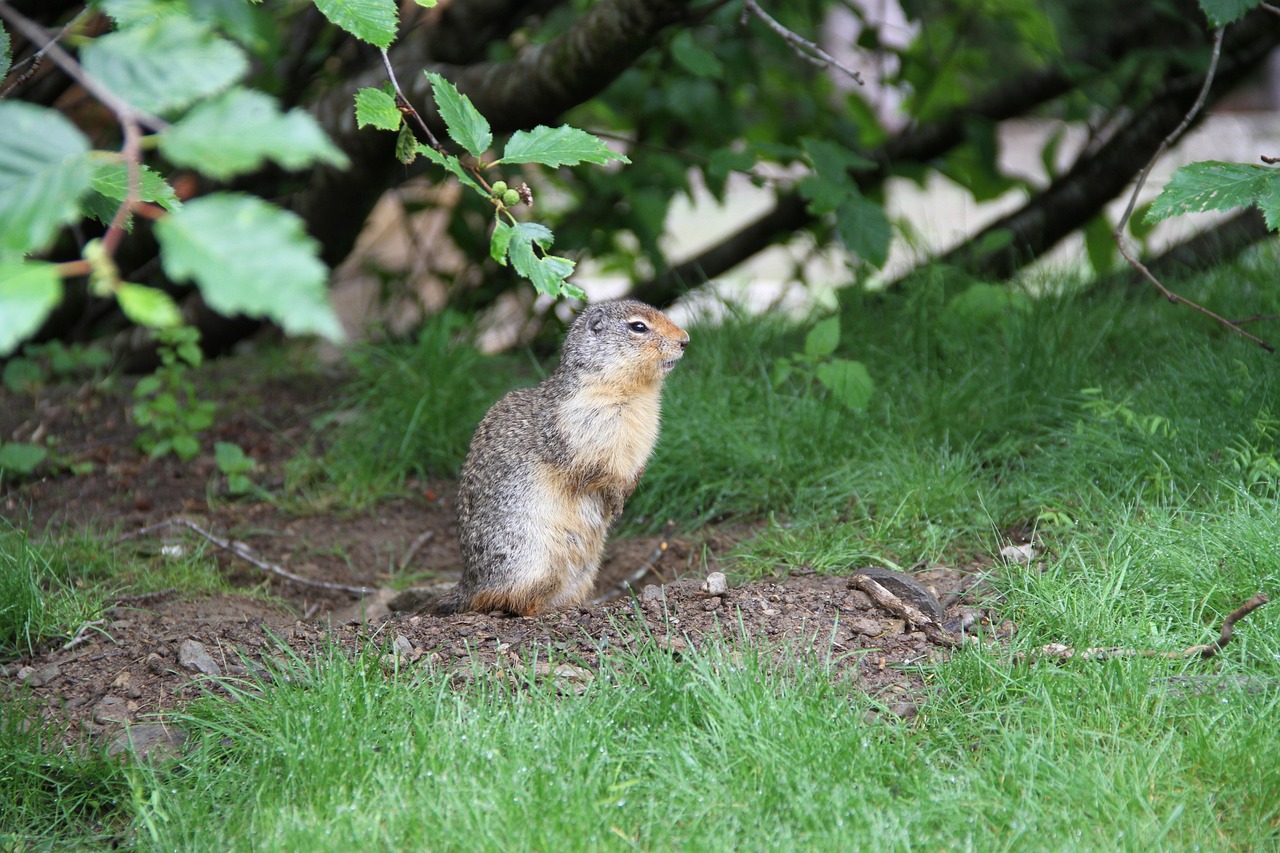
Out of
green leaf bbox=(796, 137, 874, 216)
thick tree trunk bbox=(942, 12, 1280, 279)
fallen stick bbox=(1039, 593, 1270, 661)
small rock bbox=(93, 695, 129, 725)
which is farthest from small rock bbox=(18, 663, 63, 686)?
thick tree trunk bbox=(942, 12, 1280, 279)

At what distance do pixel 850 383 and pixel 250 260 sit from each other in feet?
9.51

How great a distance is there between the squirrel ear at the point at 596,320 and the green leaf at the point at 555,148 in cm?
132

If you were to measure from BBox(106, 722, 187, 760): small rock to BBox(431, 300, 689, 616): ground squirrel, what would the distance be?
111cm

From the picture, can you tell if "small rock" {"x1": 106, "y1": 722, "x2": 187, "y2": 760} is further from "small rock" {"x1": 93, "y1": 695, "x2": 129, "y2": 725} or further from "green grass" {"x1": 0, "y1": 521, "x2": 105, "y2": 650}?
"green grass" {"x1": 0, "y1": 521, "x2": 105, "y2": 650}

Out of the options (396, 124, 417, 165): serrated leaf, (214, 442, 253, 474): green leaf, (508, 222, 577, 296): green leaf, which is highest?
→ (396, 124, 417, 165): serrated leaf

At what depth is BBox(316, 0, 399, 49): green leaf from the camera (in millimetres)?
2312

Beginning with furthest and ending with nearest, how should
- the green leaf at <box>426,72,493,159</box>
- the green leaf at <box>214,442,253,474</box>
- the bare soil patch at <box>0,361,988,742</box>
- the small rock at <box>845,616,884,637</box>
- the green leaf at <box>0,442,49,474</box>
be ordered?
1. the green leaf at <box>214,442,253,474</box>
2. the green leaf at <box>0,442,49,474</box>
3. the small rock at <box>845,616,884,637</box>
4. the bare soil patch at <box>0,361,988,742</box>
5. the green leaf at <box>426,72,493,159</box>

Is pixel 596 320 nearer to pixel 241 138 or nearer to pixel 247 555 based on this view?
pixel 247 555

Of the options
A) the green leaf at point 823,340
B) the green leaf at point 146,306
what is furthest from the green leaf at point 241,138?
the green leaf at point 823,340

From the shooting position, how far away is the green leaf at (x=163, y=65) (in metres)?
1.52

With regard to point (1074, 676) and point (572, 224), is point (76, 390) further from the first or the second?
point (1074, 676)

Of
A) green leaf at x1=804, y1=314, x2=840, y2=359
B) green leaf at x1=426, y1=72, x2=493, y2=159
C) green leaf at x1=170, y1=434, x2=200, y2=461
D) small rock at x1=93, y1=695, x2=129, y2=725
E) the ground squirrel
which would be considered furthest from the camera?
green leaf at x1=170, y1=434, x2=200, y2=461

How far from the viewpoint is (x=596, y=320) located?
12.7 ft

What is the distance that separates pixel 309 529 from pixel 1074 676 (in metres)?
2.87
